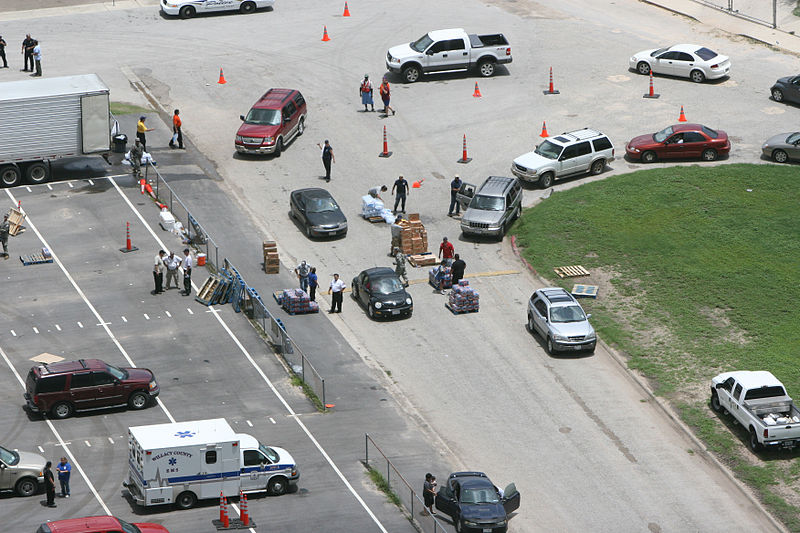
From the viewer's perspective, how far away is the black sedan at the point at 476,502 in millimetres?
31266

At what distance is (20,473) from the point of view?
31.4m

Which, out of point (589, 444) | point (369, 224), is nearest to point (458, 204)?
point (369, 224)

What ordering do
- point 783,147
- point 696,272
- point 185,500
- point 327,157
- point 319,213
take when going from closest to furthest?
point 185,500
point 696,272
point 319,213
point 327,157
point 783,147

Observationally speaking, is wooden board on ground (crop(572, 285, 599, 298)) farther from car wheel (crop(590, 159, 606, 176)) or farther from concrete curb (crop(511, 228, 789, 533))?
car wheel (crop(590, 159, 606, 176))

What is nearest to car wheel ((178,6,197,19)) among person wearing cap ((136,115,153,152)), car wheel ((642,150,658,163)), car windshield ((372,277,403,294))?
person wearing cap ((136,115,153,152))

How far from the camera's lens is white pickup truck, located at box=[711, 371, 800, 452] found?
35.8 metres

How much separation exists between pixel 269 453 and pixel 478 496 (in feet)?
18.0

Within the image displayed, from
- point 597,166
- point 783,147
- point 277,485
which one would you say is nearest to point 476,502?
point 277,485

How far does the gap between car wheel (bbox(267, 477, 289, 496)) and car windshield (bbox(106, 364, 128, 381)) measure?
245 inches

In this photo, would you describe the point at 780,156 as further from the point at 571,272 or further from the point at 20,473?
the point at 20,473

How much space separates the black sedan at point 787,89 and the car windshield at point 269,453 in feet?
116

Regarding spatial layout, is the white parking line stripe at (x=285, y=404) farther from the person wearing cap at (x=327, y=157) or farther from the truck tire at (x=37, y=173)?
the person wearing cap at (x=327, y=157)

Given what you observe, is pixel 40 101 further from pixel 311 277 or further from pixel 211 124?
pixel 311 277

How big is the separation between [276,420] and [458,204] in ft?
54.6
